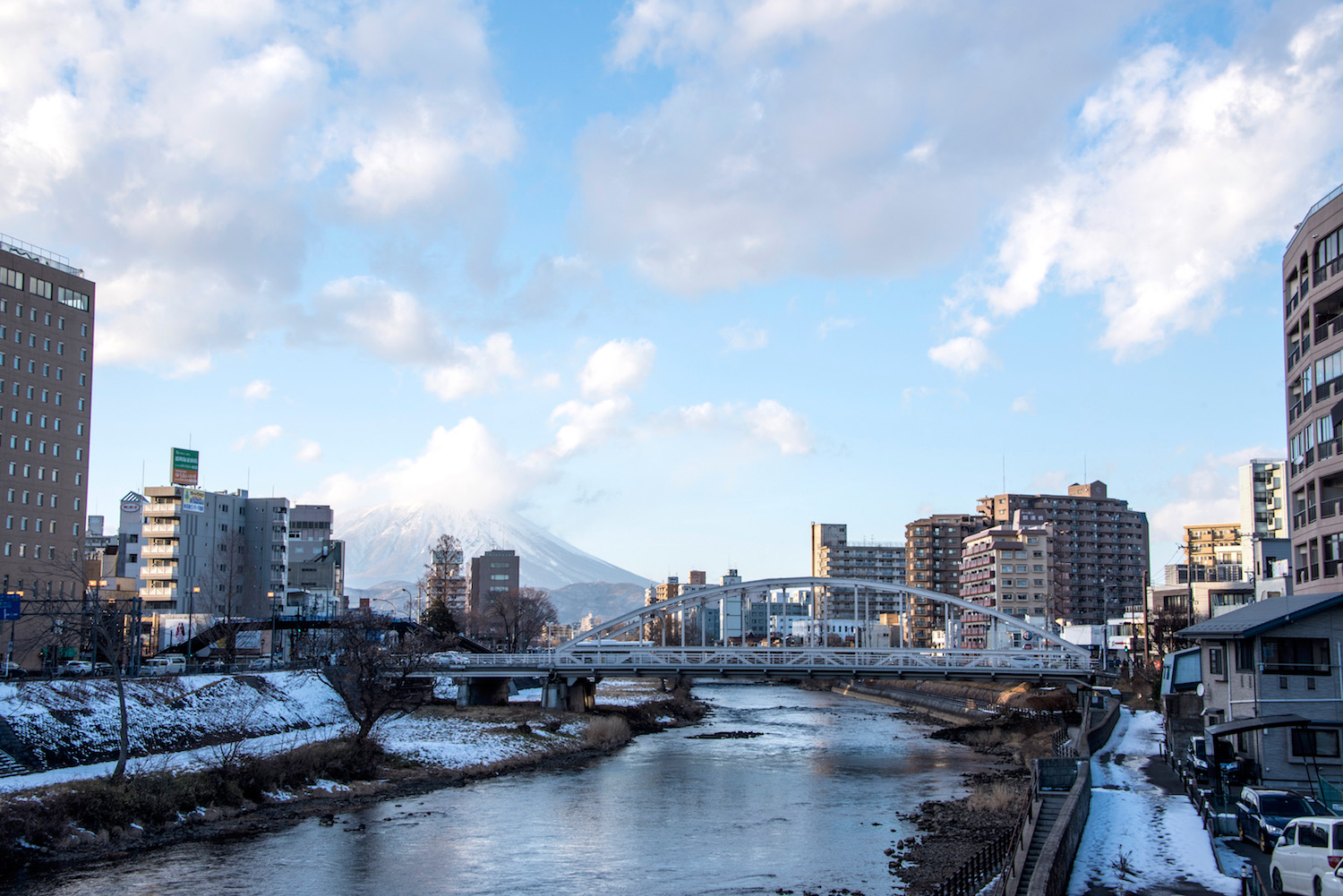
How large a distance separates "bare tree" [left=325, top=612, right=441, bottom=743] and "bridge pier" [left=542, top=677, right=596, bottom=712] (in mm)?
7477

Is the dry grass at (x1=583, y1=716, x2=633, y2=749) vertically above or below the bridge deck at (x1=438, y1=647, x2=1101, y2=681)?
below

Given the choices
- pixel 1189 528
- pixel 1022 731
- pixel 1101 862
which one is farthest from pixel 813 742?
pixel 1189 528

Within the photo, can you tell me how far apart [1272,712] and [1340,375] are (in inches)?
460

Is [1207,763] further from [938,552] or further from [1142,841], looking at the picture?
[938,552]

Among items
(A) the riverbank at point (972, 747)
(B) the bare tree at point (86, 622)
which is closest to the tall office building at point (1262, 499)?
(A) the riverbank at point (972, 747)

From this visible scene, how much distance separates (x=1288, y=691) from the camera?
30.2m

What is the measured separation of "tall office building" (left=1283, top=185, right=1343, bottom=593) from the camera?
3462 centimetres

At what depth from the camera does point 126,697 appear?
143ft

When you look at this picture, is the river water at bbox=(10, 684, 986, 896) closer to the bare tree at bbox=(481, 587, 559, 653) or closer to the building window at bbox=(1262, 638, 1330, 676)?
the building window at bbox=(1262, 638, 1330, 676)

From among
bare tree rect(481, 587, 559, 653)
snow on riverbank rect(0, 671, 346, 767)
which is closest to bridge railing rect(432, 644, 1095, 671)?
snow on riverbank rect(0, 671, 346, 767)

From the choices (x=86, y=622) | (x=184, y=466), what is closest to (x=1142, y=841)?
(x=86, y=622)

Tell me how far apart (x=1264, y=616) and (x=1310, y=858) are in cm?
1524

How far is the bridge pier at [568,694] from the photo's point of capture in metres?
62.7

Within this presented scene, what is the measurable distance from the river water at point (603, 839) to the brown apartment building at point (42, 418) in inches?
1750
